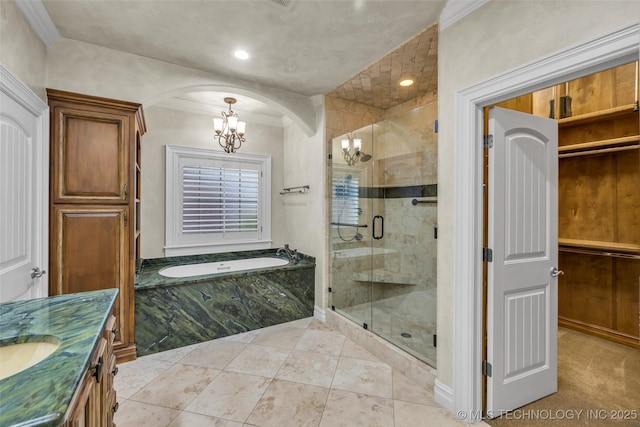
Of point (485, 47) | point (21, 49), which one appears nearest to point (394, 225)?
point (485, 47)

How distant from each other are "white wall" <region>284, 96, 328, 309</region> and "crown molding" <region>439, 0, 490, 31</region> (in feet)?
5.74

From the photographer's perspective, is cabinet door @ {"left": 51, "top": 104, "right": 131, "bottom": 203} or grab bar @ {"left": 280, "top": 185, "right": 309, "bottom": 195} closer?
cabinet door @ {"left": 51, "top": 104, "right": 131, "bottom": 203}

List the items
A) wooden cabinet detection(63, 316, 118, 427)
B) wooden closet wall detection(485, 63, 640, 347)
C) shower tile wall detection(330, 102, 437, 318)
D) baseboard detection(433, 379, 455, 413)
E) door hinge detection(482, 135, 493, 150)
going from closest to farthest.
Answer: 1. wooden cabinet detection(63, 316, 118, 427)
2. door hinge detection(482, 135, 493, 150)
3. baseboard detection(433, 379, 455, 413)
4. wooden closet wall detection(485, 63, 640, 347)
5. shower tile wall detection(330, 102, 437, 318)

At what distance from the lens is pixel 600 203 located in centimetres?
304

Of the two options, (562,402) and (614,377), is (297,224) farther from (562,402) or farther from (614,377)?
(614,377)

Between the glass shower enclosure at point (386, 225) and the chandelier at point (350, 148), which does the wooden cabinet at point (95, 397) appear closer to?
the glass shower enclosure at point (386, 225)

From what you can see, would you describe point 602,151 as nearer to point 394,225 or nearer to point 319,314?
point 394,225

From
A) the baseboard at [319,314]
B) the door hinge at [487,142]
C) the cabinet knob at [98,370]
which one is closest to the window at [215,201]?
the baseboard at [319,314]

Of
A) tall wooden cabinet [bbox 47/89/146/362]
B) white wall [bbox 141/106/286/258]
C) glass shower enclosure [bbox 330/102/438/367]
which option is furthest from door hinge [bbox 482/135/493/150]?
white wall [bbox 141/106/286/258]

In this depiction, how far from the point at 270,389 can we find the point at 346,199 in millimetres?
2131

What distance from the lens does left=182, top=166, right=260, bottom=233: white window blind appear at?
3.92 m

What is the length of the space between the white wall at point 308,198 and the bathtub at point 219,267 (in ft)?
1.45

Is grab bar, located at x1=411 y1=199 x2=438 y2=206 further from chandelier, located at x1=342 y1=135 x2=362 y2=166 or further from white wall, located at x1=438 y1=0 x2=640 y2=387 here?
chandelier, located at x1=342 y1=135 x2=362 y2=166

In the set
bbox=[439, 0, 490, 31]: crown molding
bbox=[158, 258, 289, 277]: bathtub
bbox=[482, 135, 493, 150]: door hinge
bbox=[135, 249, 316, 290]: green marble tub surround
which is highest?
bbox=[439, 0, 490, 31]: crown molding
